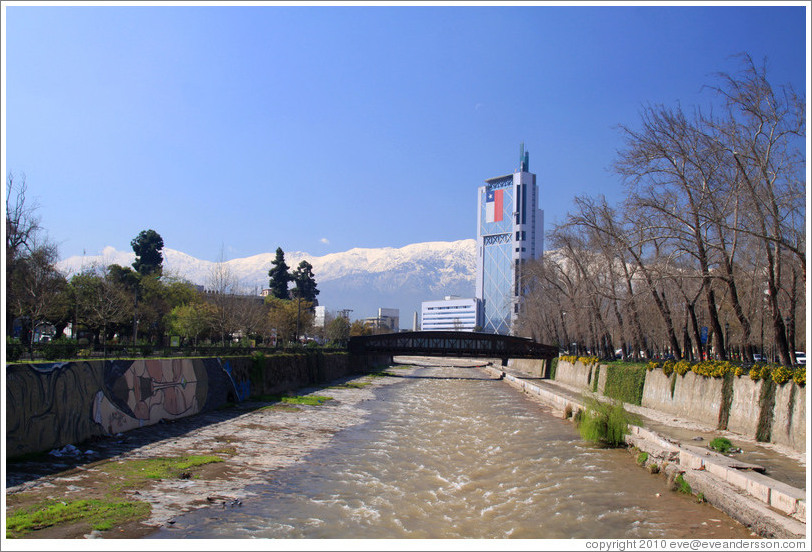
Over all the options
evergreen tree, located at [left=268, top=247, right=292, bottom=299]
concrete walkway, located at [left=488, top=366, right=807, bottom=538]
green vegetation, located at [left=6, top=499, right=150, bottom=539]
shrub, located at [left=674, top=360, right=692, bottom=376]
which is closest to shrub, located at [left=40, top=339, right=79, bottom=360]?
green vegetation, located at [left=6, top=499, right=150, bottom=539]

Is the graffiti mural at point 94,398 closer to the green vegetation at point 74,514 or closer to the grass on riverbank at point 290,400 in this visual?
the green vegetation at point 74,514

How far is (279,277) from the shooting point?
11762 centimetres

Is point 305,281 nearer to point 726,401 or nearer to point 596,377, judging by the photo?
point 596,377

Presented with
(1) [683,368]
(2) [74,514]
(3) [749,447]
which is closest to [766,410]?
(3) [749,447]

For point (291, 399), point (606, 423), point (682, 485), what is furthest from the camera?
point (291, 399)

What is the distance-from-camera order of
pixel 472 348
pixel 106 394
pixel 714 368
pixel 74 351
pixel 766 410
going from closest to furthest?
pixel 106 394
pixel 766 410
pixel 714 368
pixel 74 351
pixel 472 348

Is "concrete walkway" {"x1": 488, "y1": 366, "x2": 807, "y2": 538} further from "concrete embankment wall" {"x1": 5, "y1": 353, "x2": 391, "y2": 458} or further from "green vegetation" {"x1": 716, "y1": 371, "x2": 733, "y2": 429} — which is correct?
"concrete embankment wall" {"x1": 5, "y1": 353, "x2": 391, "y2": 458}

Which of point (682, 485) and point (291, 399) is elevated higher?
point (682, 485)

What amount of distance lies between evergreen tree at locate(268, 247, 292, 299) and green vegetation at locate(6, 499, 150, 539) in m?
107

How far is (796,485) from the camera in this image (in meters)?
11.2

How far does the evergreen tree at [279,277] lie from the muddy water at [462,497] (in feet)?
318

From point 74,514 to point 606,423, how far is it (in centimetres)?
1484

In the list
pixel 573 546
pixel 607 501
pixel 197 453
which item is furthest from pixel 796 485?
pixel 197 453

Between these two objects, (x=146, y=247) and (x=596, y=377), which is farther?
(x=146, y=247)
